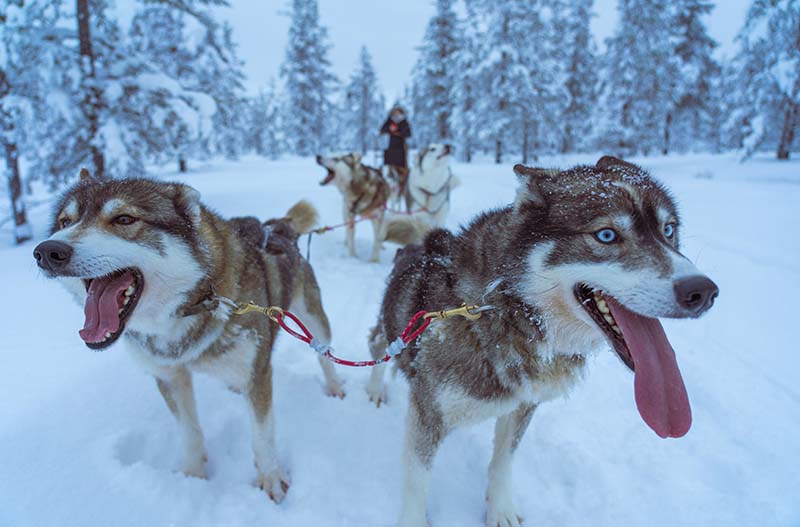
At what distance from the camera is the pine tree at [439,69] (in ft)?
81.5

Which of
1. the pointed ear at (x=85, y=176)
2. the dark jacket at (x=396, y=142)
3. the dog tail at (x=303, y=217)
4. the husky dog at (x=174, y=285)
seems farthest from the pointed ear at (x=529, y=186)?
the dark jacket at (x=396, y=142)

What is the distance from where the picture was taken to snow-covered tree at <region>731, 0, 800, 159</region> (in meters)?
11.1

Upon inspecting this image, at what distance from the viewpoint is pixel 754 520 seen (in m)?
1.83

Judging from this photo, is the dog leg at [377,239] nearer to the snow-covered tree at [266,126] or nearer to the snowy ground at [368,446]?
the snowy ground at [368,446]

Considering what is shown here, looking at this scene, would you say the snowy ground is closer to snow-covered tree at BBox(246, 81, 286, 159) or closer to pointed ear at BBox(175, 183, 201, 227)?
pointed ear at BBox(175, 183, 201, 227)

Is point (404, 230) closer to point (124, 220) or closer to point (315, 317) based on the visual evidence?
point (315, 317)

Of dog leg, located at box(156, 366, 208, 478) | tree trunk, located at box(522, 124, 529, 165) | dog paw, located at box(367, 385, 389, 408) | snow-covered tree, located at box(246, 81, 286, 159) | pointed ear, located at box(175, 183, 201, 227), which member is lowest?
dog paw, located at box(367, 385, 389, 408)

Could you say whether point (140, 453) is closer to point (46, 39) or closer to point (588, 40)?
point (46, 39)

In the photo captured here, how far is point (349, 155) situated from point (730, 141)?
17813 millimetres

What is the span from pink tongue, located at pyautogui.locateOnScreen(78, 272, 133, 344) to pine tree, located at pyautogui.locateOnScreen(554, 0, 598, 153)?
26362mm

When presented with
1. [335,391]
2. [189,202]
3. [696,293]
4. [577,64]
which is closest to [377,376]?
[335,391]

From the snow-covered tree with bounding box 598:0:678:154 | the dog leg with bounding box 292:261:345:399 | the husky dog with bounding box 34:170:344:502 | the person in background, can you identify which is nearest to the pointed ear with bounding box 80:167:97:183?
the husky dog with bounding box 34:170:344:502

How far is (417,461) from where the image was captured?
1.80 m

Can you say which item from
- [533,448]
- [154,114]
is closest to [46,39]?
[154,114]
